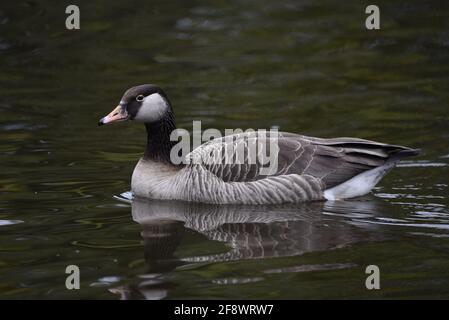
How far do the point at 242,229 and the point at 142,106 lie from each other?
2.61 m

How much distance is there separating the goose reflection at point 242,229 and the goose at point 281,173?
17 centimetres

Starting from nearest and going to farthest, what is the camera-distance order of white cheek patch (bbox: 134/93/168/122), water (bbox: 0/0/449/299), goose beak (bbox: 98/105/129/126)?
water (bbox: 0/0/449/299) → goose beak (bbox: 98/105/129/126) → white cheek patch (bbox: 134/93/168/122)

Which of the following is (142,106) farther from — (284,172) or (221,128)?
(221,128)

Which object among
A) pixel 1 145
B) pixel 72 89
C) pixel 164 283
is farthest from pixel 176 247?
pixel 72 89

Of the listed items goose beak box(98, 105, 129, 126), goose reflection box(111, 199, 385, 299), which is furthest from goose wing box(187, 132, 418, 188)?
goose beak box(98, 105, 129, 126)

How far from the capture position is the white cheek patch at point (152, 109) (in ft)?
44.7

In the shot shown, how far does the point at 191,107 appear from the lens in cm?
1812

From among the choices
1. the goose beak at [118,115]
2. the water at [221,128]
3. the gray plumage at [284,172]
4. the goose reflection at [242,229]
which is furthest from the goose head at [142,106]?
the goose reflection at [242,229]

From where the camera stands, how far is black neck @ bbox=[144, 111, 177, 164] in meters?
13.8

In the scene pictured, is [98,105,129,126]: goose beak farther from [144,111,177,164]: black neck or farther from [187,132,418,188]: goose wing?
[187,132,418,188]: goose wing

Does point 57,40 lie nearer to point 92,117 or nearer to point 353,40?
point 92,117

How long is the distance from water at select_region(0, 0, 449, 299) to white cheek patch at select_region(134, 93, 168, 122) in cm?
Answer: 107

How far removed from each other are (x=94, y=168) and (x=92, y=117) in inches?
130

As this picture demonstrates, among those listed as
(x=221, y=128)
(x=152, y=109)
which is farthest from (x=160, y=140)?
(x=221, y=128)
